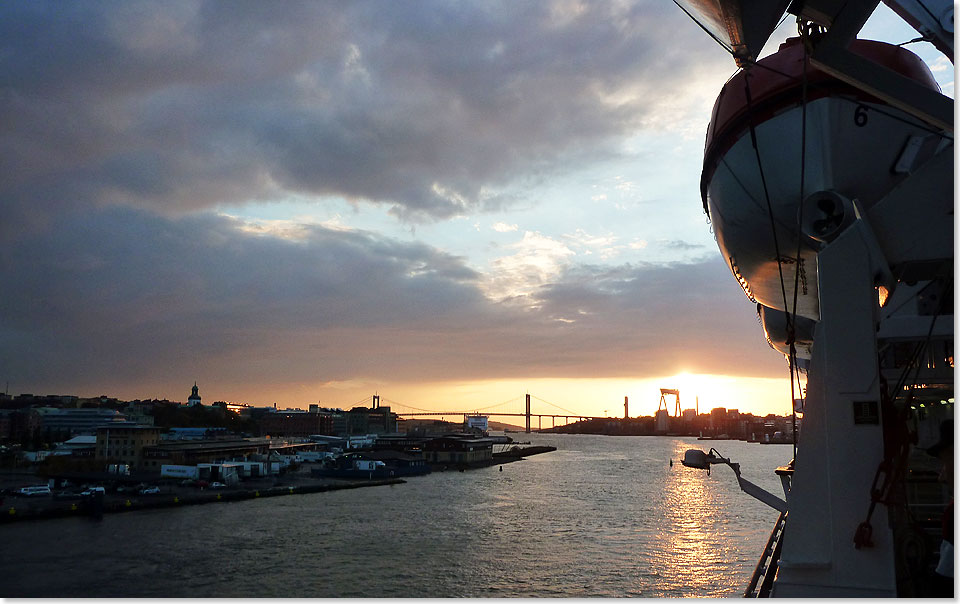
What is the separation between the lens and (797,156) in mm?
5637

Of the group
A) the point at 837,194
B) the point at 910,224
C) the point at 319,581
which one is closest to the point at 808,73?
the point at 837,194

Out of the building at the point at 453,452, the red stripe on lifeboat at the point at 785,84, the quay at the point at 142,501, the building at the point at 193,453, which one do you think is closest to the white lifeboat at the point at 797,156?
the red stripe on lifeboat at the point at 785,84

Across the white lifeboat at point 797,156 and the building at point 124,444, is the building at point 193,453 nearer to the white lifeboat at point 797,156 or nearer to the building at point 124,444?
the building at point 124,444

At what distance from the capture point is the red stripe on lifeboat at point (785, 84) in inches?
221

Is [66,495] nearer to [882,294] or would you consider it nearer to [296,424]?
[882,294]

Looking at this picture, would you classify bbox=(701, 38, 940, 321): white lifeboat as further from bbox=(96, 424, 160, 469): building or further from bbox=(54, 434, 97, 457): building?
bbox=(54, 434, 97, 457): building

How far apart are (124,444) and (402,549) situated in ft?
150

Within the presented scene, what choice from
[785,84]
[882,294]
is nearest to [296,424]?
[785,84]

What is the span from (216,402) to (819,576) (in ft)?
585

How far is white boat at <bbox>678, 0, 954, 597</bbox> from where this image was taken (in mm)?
4242

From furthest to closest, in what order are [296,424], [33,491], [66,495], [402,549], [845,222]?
[296,424], [33,491], [66,495], [402,549], [845,222]

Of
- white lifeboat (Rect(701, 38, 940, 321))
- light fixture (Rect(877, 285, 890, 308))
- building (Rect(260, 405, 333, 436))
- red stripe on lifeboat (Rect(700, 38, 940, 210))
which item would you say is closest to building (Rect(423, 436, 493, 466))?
building (Rect(260, 405, 333, 436))

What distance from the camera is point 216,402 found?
166750 millimetres

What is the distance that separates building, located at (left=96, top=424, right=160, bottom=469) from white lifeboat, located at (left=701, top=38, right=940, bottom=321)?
65.1 m
